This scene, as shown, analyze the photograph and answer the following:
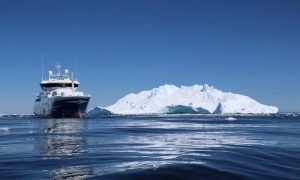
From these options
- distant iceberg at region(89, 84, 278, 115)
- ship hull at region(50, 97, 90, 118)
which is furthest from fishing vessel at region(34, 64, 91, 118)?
distant iceberg at region(89, 84, 278, 115)

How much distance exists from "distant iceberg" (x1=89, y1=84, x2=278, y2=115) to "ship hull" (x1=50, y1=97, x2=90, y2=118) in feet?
278

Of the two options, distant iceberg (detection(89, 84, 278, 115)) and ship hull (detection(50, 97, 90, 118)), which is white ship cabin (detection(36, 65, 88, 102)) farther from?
distant iceberg (detection(89, 84, 278, 115))

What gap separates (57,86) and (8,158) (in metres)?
83.1

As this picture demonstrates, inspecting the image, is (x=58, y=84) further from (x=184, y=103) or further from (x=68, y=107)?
(x=184, y=103)

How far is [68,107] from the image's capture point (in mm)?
86625

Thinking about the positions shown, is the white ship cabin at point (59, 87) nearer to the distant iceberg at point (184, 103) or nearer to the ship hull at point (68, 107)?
the ship hull at point (68, 107)

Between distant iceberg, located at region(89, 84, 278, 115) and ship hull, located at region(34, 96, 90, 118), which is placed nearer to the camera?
ship hull, located at region(34, 96, 90, 118)

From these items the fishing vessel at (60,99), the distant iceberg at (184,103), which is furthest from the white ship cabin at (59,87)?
the distant iceberg at (184,103)

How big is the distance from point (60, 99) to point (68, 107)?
105 inches

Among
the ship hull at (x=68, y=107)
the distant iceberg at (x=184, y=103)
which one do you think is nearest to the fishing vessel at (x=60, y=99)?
the ship hull at (x=68, y=107)

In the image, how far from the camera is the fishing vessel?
283ft

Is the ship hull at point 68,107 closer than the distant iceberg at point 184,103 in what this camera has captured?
Yes

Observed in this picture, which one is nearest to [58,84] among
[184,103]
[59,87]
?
[59,87]

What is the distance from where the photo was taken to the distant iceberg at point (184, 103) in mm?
170500
